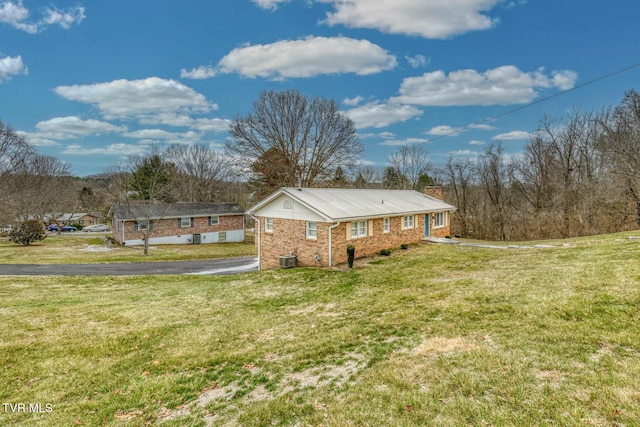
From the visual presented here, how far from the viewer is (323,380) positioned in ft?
17.7

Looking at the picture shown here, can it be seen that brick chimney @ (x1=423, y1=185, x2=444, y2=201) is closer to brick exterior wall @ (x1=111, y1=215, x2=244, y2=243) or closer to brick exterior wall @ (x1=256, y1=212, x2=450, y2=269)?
brick exterior wall @ (x1=256, y1=212, x2=450, y2=269)

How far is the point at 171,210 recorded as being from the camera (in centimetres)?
3691

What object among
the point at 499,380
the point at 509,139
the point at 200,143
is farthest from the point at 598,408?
the point at 200,143

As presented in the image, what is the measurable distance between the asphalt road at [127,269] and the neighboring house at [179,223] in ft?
35.8

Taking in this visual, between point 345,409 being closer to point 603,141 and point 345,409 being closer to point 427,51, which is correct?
point 427,51

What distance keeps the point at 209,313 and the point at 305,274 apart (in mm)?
5343

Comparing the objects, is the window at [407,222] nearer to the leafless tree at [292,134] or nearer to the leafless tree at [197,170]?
the leafless tree at [292,134]

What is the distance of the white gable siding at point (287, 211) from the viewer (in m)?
16.5

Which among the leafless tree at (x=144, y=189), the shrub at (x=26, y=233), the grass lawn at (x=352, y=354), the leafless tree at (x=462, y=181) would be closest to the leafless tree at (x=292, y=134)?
the leafless tree at (x=144, y=189)

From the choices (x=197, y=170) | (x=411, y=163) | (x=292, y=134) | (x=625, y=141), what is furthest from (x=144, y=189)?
A: (x=625, y=141)

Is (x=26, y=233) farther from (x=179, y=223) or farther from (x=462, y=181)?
(x=462, y=181)

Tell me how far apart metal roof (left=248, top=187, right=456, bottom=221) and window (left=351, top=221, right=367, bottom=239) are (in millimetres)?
518

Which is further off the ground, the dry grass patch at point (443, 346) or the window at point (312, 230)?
the window at point (312, 230)

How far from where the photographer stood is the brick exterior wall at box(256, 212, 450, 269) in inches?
636
